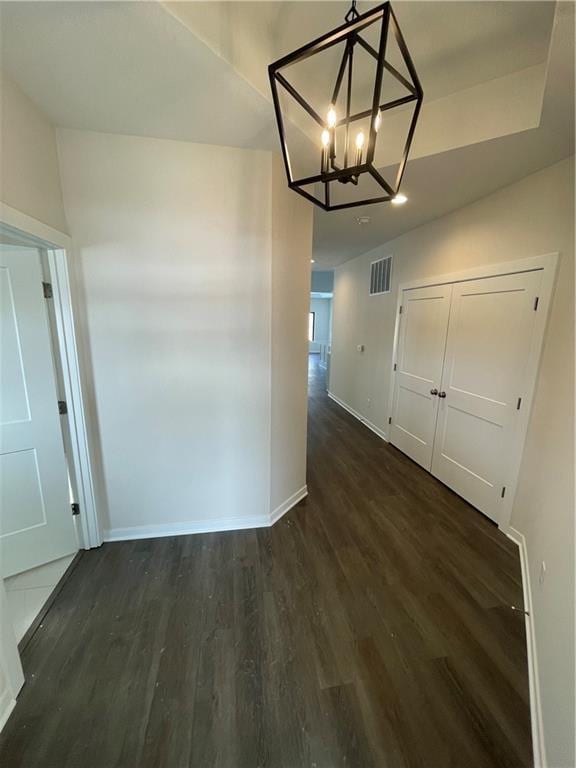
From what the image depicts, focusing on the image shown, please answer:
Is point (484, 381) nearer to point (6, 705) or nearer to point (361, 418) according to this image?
point (361, 418)

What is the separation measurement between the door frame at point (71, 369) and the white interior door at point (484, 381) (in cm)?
301

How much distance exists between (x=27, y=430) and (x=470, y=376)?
10.9ft

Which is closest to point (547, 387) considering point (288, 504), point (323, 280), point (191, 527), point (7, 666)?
point (288, 504)

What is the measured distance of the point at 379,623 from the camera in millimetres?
1687

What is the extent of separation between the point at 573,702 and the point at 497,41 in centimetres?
273

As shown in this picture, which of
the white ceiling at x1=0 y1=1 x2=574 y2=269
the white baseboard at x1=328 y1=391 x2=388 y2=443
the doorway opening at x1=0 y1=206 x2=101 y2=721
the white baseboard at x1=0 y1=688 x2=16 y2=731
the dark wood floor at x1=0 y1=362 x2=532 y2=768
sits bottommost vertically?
the dark wood floor at x1=0 y1=362 x2=532 y2=768

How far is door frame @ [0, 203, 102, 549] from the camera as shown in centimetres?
172

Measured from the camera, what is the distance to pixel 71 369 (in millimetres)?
1938

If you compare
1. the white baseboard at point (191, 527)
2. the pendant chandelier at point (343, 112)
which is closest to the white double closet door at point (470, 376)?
A: the pendant chandelier at point (343, 112)

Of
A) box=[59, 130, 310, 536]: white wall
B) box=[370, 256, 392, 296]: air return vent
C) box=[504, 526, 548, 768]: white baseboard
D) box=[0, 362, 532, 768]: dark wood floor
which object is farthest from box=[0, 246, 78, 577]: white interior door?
box=[370, 256, 392, 296]: air return vent

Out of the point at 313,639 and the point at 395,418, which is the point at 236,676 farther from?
the point at 395,418

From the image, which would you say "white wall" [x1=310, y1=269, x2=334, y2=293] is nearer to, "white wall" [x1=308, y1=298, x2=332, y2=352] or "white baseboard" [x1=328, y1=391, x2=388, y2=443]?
"white baseboard" [x1=328, y1=391, x2=388, y2=443]

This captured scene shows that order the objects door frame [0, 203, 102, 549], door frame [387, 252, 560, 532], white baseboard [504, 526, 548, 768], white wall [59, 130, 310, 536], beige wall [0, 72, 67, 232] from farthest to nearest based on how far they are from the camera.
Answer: door frame [387, 252, 560, 532] < white wall [59, 130, 310, 536] < door frame [0, 203, 102, 549] < beige wall [0, 72, 67, 232] < white baseboard [504, 526, 548, 768]

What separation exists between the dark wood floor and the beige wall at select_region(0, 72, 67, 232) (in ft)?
7.01
